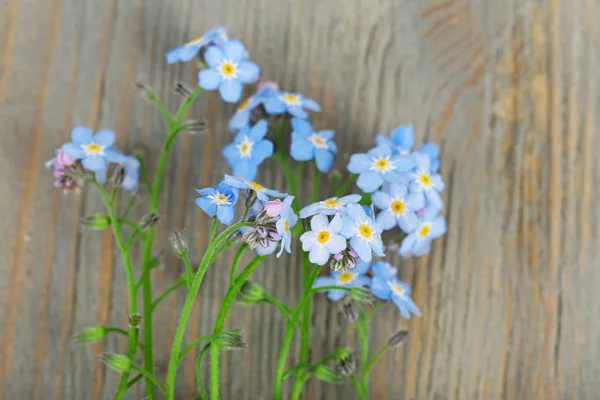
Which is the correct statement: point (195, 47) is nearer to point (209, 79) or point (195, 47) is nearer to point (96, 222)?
point (209, 79)

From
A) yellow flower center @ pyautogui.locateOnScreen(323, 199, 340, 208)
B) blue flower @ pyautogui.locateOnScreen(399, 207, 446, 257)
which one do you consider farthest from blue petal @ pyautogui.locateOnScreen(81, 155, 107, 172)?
blue flower @ pyautogui.locateOnScreen(399, 207, 446, 257)

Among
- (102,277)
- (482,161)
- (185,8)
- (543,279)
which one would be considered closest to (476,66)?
(482,161)

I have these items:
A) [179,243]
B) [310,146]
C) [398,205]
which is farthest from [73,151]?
[398,205]

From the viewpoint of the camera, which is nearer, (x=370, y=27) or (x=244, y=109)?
(x=244, y=109)

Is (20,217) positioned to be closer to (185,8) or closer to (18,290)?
(18,290)

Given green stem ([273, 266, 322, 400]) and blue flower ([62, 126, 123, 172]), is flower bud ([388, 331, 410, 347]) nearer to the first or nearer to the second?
green stem ([273, 266, 322, 400])

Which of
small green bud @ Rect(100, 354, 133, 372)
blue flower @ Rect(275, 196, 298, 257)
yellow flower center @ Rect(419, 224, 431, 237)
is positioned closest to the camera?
blue flower @ Rect(275, 196, 298, 257)
